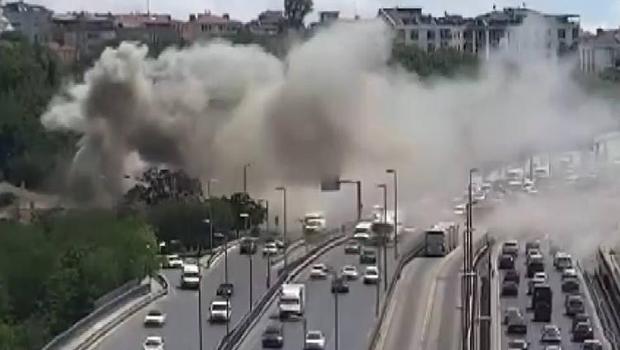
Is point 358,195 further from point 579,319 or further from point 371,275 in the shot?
point 579,319

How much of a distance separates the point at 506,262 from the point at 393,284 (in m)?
3.38

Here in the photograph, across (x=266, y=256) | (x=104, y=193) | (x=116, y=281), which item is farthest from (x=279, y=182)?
(x=116, y=281)

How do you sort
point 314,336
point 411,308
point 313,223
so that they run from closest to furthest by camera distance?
point 314,336 < point 411,308 < point 313,223

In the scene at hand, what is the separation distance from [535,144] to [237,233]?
1857 centimetres

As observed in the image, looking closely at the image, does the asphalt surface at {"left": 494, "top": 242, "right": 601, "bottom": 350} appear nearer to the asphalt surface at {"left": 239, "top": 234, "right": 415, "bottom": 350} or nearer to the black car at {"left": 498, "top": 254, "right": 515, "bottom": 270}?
the black car at {"left": 498, "top": 254, "right": 515, "bottom": 270}

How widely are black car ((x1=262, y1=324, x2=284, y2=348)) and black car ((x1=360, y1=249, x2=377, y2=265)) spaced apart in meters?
6.72

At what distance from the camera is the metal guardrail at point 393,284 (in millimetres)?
22766

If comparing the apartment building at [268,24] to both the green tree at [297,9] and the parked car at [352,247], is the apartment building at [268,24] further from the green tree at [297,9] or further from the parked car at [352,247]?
the parked car at [352,247]

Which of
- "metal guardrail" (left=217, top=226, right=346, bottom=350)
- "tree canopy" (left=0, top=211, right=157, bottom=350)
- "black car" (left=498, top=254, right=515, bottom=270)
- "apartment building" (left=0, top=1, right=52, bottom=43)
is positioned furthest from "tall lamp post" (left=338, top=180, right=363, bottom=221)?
"apartment building" (left=0, top=1, right=52, bottom=43)

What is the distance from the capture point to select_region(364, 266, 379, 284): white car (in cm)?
2788

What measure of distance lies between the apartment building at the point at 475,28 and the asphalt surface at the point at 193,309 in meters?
40.7

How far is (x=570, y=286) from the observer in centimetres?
2756

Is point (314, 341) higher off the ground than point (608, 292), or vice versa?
point (314, 341)

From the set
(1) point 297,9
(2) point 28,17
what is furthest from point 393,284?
(2) point 28,17
